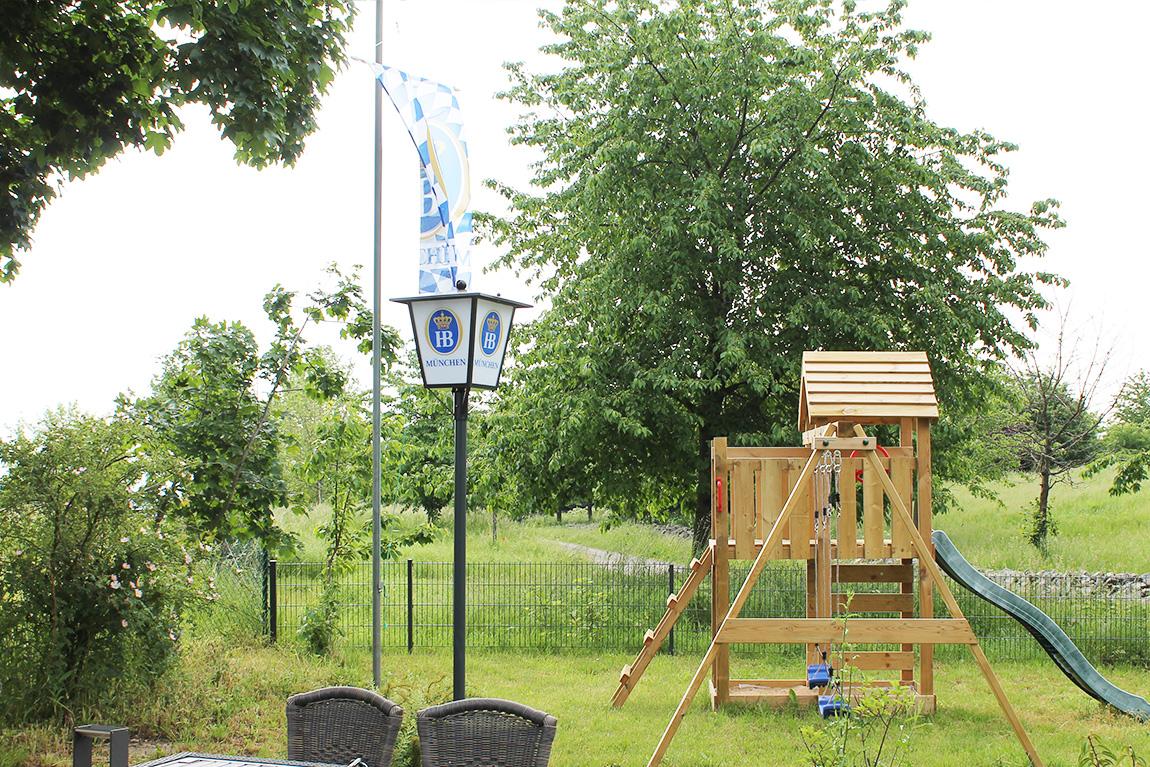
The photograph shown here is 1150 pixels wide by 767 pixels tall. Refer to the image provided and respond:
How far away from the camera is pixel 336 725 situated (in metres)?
4.81

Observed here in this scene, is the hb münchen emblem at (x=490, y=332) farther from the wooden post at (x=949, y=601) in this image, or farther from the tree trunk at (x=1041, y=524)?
the tree trunk at (x=1041, y=524)

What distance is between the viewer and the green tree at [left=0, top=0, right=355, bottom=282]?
8148mm

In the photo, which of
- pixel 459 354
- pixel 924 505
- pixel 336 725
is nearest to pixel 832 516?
Answer: pixel 924 505

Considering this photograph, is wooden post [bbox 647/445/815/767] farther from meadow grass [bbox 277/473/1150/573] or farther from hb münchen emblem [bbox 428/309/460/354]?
meadow grass [bbox 277/473/1150/573]

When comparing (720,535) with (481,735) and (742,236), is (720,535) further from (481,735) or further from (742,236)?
(742,236)

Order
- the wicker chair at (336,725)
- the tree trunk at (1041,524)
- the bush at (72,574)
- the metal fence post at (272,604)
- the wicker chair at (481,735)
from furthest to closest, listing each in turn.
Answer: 1. the tree trunk at (1041,524)
2. the metal fence post at (272,604)
3. the bush at (72,574)
4. the wicker chair at (336,725)
5. the wicker chair at (481,735)

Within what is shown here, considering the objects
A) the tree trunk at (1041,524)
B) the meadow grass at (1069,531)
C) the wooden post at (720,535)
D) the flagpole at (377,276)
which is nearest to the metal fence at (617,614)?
the wooden post at (720,535)

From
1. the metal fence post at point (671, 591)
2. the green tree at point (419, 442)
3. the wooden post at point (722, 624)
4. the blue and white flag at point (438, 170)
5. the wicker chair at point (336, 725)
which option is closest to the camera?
the wicker chair at point (336, 725)

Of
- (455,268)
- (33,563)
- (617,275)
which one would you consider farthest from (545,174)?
(33,563)

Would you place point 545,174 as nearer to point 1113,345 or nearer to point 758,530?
point 758,530

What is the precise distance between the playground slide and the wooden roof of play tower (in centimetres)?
131

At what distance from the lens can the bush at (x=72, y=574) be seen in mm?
7414

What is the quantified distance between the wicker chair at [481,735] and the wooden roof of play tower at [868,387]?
446 cm

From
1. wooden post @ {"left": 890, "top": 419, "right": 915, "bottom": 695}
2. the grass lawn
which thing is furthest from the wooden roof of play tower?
the grass lawn
